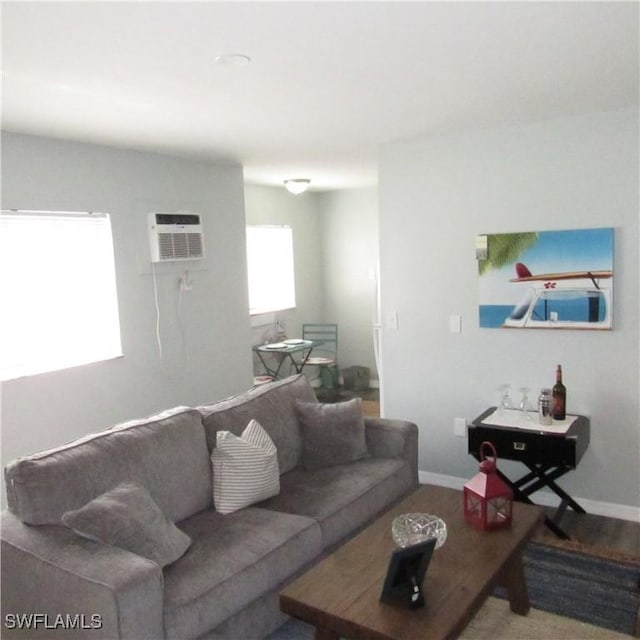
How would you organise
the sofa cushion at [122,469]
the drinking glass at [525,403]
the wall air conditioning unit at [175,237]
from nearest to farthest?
1. the sofa cushion at [122,469]
2. the drinking glass at [525,403]
3. the wall air conditioning unit at [175,237]

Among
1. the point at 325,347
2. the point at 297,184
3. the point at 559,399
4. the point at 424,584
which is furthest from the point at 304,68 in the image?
the point at 325,347

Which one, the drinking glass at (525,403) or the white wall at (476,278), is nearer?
the white wall at (476,278)

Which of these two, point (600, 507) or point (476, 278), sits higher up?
point (476, 278)

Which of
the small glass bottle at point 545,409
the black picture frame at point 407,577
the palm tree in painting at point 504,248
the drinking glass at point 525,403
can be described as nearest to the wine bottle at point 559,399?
the small glass bottle at point 545,409

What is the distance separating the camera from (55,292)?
12.0 ft

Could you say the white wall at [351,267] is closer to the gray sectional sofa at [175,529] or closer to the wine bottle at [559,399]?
the wine bottle at [559,399]

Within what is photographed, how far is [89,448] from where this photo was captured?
8.21ft

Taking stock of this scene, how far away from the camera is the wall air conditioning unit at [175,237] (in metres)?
4.10

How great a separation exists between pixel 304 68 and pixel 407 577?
1922 mm

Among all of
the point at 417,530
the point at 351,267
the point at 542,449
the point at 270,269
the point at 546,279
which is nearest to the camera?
the point at 417,530

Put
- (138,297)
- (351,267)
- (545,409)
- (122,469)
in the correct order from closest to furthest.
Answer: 1. (122,469)
2. (545,409)
3. (138,297)
4. (351,267)

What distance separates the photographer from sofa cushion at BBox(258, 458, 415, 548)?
9.19ft

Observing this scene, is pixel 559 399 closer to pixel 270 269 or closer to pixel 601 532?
pixel 601 532

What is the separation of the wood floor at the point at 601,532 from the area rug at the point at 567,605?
0.15 metres
